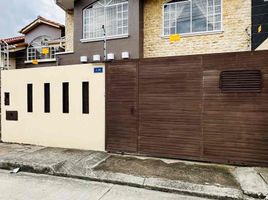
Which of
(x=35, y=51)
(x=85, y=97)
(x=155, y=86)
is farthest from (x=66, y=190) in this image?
(x=35, y=51)

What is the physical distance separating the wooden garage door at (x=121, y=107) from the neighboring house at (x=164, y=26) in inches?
104

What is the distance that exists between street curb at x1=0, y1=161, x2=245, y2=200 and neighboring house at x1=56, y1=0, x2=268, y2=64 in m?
5.40

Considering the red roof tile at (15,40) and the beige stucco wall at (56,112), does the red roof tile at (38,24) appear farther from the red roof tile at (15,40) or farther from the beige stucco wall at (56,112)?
the beige stucco wall at (56,112)

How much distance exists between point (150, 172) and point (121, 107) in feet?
7.32

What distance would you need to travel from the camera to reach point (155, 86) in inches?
246

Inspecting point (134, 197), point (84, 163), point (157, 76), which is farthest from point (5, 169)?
point (157, 76)

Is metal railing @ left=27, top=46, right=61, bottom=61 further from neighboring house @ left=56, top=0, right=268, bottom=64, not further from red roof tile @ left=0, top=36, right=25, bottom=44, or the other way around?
neighboring house @ left=56, top=0, right=268, bottom=64

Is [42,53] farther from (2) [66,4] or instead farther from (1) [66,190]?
(1) [66,190]

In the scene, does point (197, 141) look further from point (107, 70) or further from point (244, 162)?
point (107, 70)

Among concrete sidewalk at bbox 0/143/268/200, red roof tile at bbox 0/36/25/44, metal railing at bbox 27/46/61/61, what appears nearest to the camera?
concrete sidewalk at bbox 0/143/268/200

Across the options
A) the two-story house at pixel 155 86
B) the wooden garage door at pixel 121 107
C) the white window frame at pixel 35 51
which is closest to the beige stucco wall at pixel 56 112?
the two-story house at pixel 155 86

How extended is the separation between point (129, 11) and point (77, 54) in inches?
118

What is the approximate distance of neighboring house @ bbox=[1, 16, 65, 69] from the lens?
1473 centimetres

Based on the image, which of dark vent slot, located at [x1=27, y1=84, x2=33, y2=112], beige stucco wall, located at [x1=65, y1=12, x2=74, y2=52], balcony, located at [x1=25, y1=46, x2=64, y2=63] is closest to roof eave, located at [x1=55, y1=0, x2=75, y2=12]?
beige stucco wall, located at [x1=65, y1=12, x2=74, y2=52]
